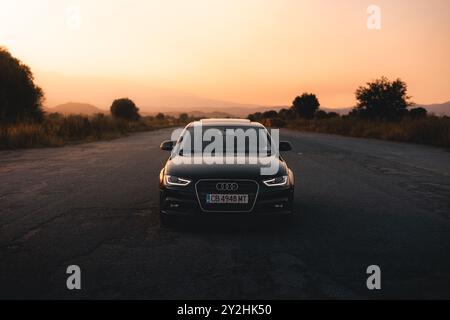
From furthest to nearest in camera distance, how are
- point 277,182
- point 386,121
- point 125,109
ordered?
1. point 125,109
2. point 386,121
3. point 277,182

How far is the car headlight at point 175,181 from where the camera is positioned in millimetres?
6352

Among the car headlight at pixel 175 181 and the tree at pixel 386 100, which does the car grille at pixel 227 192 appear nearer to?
the car headlight at pixel 175 181

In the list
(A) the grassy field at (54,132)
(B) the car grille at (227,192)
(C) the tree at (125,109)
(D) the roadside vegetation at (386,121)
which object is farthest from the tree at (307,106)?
(B) the car grille at (227,192)

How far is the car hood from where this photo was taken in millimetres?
6320

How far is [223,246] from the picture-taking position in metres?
5.79

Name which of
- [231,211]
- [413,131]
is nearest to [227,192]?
[231,211]

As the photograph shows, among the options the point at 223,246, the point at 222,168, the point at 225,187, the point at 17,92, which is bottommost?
the point at 223,246

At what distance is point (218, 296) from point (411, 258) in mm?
2435

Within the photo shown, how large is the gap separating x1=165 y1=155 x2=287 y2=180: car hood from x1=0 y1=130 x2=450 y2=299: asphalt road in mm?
774

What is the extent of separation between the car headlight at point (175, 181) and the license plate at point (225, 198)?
0.35 meters

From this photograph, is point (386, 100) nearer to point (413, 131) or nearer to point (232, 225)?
point (413, 131)

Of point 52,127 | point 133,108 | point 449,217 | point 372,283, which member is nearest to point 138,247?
point 372,283

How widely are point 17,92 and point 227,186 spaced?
28.8 metres
